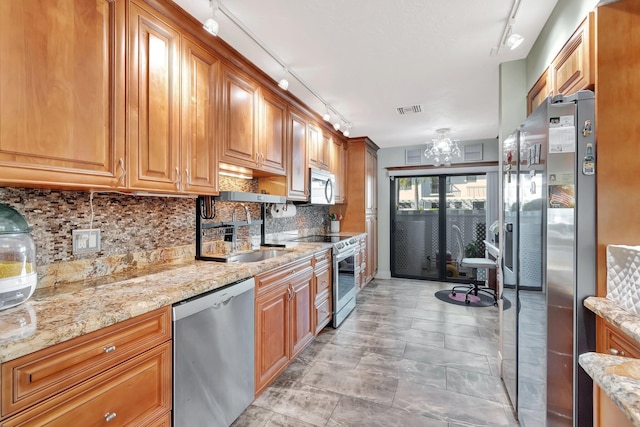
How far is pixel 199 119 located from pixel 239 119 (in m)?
0.43

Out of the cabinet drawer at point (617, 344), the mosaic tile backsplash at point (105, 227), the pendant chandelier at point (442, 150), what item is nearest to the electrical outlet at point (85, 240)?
the mosaic tile backsplash at point (105, 227)

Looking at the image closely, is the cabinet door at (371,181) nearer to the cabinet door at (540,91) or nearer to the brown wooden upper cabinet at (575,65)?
the cabinet door at (540,91)

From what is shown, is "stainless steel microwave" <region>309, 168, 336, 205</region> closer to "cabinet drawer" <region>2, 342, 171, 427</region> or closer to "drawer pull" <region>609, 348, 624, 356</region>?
"cabinet drawer" <region>2, 342, 171, 427</region>

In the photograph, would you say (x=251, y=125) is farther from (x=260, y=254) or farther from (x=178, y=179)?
(x=260, y=254)

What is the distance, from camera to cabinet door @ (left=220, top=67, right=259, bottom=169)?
214 centimetres

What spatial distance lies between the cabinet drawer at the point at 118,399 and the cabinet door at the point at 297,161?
1.97 metres

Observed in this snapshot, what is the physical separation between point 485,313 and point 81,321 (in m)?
4.07

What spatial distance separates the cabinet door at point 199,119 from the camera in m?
1.80

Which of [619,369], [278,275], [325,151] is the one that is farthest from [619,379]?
[325,151]

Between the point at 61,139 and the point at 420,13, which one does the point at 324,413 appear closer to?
the point at 61,139

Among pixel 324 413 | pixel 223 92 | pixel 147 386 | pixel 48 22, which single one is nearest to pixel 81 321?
pixel 147 386

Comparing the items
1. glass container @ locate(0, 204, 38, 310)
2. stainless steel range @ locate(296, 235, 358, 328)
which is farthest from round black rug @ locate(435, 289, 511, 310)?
glass container @ locate(0, 204, 38, 310)

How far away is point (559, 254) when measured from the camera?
1.28 metres

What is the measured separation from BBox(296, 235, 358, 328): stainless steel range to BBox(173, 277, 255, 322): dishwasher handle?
1.53 meters
